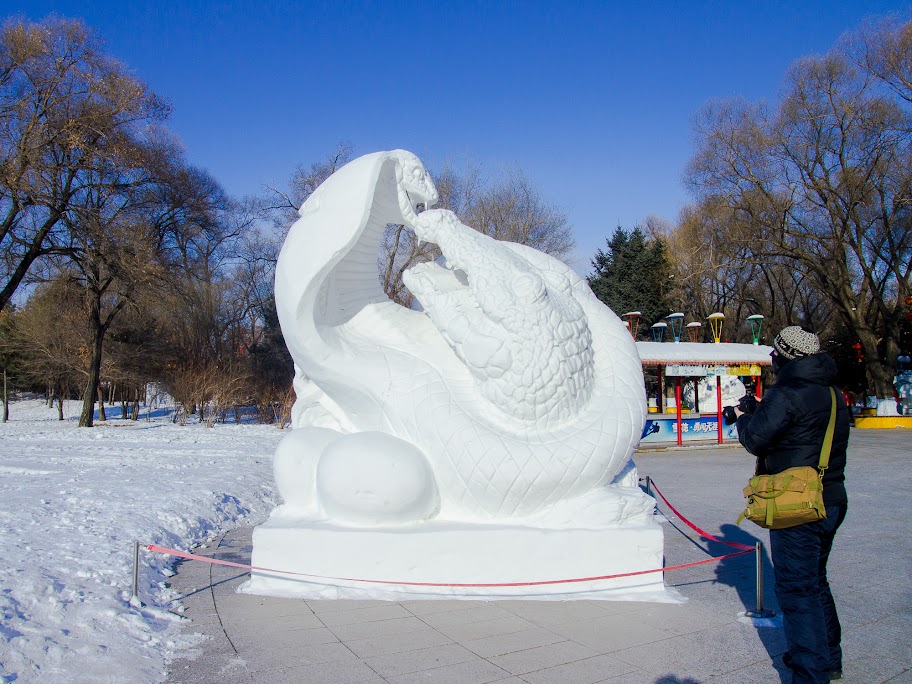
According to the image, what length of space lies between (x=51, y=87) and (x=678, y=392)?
53.3ft

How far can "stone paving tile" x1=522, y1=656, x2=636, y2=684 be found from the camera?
2861 millimetres

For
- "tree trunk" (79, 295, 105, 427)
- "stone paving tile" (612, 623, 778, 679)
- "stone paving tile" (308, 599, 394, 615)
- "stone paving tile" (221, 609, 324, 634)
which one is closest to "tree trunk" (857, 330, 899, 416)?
"stone paving tile" (612, 623, 778, 679)

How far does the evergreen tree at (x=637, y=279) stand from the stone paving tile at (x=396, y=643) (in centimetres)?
2447

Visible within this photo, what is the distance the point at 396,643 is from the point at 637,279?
83.1 ft

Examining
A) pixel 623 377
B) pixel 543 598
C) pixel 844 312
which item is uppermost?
pixel 844 312

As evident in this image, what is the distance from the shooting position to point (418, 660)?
3.08 meters

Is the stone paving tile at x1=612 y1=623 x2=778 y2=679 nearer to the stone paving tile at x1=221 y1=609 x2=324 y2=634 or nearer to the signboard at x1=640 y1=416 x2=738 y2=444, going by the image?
the stone paving tile at x1=221 y1=609 x2=324 y2=634

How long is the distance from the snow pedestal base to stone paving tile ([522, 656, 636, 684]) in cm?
90

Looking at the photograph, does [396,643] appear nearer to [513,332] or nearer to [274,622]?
[274,622]

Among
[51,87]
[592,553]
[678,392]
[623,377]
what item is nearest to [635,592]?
[592,553]

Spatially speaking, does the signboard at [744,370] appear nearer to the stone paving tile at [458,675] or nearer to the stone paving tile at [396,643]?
the stone paving tile at [396,643]

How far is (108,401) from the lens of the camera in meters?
37.6

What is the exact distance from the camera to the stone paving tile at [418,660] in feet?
9.79

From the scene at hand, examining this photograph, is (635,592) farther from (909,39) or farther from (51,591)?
(909,39)
